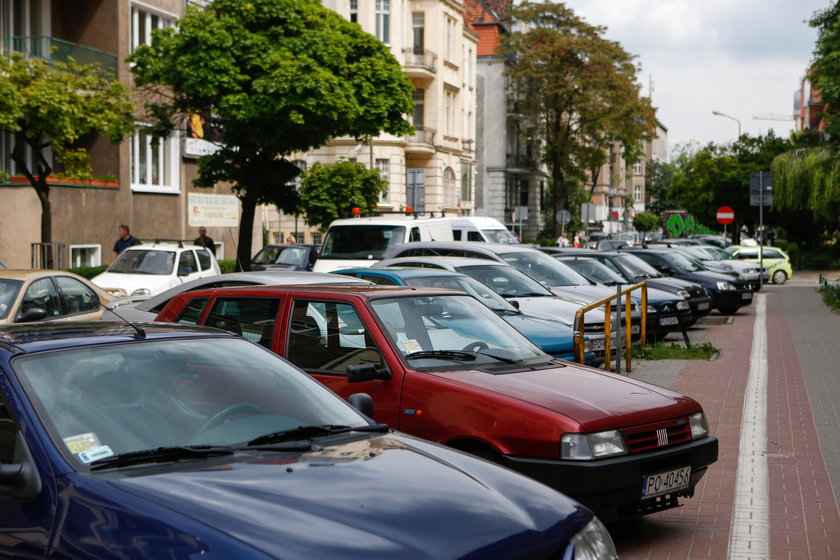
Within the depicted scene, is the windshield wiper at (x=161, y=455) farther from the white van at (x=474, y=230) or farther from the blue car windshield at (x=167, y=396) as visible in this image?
the white van at (x=474, y=230)

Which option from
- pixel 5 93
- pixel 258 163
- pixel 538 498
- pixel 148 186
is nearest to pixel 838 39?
pixel 258 163

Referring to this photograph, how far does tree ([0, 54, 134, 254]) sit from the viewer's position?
22641 millimetres

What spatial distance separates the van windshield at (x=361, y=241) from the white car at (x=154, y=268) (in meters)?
2.71

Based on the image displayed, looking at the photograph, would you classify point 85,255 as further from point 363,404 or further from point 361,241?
point 363,404

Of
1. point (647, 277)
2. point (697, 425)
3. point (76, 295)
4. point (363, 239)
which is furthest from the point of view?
point (363, 239)

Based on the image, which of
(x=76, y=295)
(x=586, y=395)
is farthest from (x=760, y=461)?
(x=76, y=295)

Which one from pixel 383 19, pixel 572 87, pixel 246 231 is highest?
pixel 383 19

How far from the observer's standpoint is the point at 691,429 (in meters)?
7.13

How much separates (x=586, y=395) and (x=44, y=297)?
9.41 metres

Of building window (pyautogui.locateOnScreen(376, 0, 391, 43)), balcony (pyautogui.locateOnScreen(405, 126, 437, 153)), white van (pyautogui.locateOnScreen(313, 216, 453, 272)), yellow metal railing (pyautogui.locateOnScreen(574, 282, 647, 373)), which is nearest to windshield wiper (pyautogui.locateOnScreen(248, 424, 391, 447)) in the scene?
yellow metal railing (pyautogui.locateOnScreen(574, 282, 647, 373))

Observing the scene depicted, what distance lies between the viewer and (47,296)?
1439 cm

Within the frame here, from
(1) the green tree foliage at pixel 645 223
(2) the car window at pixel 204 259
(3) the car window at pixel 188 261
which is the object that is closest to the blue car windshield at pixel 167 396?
(3) the car window at pixel 188 261

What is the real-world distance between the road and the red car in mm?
491

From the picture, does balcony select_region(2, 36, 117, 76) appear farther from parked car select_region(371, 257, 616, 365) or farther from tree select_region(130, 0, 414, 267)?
parked car select_region(371, 257, 616, 365)
